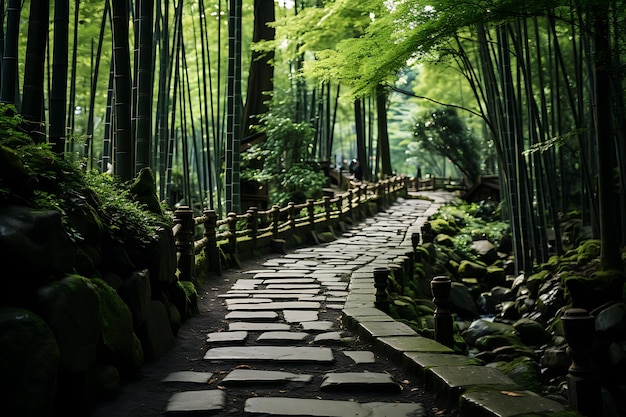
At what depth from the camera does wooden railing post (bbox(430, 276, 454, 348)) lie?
426 cm

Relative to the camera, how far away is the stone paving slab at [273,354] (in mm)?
3945

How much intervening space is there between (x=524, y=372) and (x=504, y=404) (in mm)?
3254

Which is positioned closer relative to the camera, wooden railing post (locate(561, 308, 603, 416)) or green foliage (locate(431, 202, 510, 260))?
wooden railing post (locate(561, 308, 603, 416))

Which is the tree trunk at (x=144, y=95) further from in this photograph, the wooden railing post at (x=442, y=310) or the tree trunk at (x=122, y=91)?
the wooden railing post at (x=442, y=310)

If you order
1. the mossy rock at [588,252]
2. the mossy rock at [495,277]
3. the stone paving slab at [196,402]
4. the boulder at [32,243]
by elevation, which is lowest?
the mossy rock at [495,277]

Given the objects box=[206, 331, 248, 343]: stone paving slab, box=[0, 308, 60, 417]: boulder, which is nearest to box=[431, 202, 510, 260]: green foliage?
box=[206, 331, 248, 343]: stone paving slab

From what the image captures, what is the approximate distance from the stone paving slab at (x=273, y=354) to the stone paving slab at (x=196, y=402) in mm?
702

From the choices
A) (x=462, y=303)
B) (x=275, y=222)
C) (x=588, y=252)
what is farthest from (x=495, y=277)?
(x=275, y=222)

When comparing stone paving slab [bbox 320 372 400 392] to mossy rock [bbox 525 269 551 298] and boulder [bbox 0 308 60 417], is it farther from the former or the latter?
mossy rock [bbox 525 269 551 298]

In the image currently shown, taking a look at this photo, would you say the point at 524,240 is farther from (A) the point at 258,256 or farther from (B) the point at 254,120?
(B) the point at 254,120

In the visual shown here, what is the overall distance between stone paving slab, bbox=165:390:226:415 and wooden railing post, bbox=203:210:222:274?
13.5 feet

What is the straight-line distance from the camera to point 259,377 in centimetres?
353

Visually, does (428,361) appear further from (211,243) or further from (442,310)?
(211,243)

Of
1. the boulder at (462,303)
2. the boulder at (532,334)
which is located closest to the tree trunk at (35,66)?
the boulder at (532,334)
